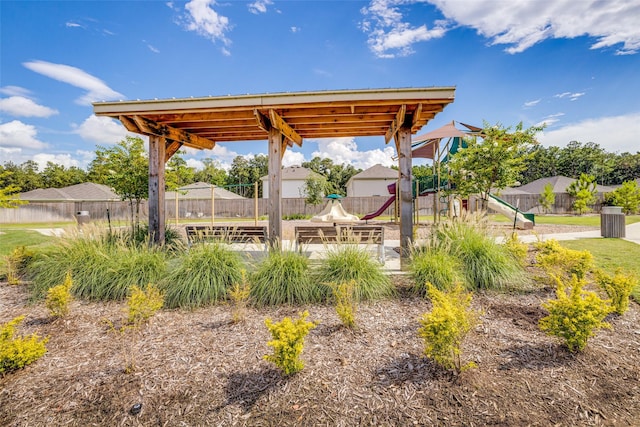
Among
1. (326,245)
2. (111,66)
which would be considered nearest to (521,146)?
(326,245)

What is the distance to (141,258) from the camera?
163 inches

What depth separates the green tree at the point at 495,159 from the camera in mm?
7355

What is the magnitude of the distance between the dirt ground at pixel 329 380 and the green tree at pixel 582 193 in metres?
24.8

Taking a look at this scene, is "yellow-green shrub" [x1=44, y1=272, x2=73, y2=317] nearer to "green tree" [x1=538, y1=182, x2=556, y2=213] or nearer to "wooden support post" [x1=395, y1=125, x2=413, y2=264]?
"wooden support post" [x1=395, y1=125, x2=413, y2=264]

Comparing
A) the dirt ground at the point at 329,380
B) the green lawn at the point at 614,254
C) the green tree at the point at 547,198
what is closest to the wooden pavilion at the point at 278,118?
the dirt ground at the point at 329,380

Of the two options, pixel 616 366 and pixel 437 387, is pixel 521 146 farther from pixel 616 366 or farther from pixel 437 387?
pixel 437 387

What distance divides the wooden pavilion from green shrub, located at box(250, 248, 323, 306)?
1.05m

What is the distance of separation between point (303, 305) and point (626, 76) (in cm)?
1577

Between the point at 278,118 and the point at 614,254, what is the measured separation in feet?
24.0

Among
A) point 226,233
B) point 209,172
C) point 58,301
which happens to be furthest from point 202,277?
point 209,172

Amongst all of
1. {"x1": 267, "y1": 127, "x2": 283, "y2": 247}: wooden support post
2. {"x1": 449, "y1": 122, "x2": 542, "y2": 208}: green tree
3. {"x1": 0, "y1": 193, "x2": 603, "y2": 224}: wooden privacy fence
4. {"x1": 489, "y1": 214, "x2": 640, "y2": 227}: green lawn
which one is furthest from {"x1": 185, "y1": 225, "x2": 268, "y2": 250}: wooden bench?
{"x1": 0, "y1": 193, "x2": 603, "y2": 224}: wooden privacy fence

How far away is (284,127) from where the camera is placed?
18.3 ft

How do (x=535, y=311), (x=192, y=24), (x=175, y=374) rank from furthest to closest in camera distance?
(x=192, y=24)
(x=535, y=311)
(x=175, y=374)

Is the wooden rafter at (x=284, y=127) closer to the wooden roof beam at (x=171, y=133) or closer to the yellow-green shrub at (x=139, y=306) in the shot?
the wooden roof beam at (x=171, y=133)
